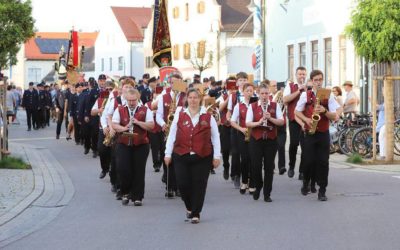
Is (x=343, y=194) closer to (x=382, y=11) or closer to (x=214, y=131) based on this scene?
(x=214, y=131)

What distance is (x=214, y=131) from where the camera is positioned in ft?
37.4

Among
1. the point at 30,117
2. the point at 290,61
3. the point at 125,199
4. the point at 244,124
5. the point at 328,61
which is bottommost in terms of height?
the point at 125,199

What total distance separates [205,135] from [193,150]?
23 cm

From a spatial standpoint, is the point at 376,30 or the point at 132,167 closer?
the point at 132,167

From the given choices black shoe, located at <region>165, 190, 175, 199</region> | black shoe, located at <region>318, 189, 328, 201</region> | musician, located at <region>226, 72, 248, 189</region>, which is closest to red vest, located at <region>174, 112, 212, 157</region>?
black shoe, located at <region>318, 189, 328, 201</region>

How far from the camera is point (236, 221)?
37.1ft

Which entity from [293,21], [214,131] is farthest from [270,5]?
[214,131]

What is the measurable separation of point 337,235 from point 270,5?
3171cm

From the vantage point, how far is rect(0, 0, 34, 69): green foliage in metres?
45.5

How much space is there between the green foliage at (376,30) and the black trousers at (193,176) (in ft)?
35.3

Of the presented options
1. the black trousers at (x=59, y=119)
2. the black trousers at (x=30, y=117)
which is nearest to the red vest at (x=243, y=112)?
the black trousers at (x=59, y=119)

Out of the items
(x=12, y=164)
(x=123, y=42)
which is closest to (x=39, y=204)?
(x=12, y=164)

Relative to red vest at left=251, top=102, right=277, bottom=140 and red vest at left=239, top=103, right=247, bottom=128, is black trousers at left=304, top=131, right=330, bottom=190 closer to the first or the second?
red vest at left=251, top=102, right=277, bottom=140

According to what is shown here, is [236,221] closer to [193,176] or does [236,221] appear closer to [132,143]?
[193,176]
